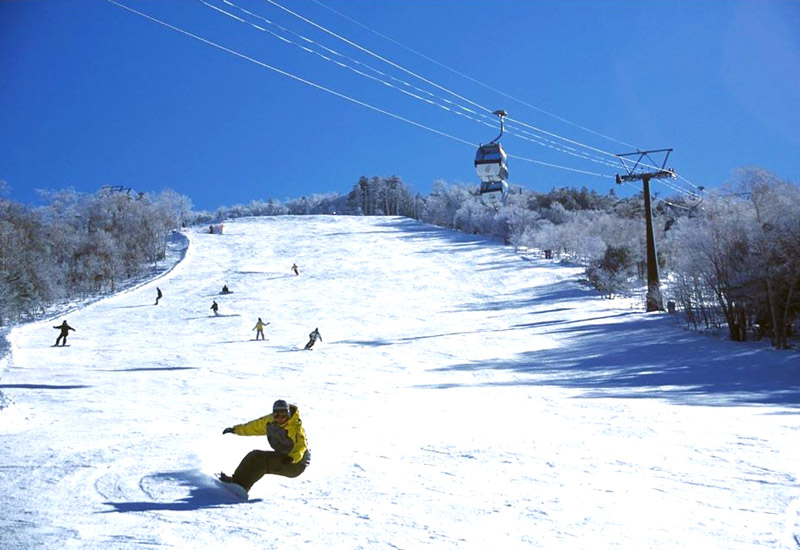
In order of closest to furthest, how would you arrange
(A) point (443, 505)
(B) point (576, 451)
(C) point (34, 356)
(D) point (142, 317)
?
(A) point (443, 505) < (B) point (576, 451) < (C) point (34, 356) < (D) point (142, 317)

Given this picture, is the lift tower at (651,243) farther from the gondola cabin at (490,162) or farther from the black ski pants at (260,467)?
the black ski pants at (260,467)

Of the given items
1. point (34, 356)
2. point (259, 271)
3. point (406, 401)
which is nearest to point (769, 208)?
point (406, 401)

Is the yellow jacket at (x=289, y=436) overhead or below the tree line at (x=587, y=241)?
below

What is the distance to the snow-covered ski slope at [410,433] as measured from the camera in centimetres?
558

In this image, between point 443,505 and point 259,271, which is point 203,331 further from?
point 443,505

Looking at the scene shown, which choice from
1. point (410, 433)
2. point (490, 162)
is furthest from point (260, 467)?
point (490, 162)

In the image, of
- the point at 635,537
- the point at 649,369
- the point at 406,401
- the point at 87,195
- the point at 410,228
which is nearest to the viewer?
the point at 635,537

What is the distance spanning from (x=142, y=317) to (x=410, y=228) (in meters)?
44.9

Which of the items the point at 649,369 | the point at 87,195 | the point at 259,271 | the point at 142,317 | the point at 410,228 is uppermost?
the point at 87,195

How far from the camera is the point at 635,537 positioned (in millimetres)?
5348

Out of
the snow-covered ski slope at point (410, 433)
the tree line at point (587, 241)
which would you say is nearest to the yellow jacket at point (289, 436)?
the snow-covered ski slope at point (410, 433)

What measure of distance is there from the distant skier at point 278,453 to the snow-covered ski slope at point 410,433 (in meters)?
0.24

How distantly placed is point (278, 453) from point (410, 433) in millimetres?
4021

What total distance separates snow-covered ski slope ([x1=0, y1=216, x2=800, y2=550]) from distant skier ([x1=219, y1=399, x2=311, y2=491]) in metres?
0.24
